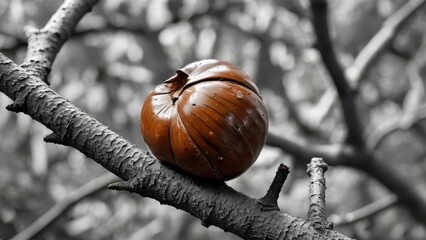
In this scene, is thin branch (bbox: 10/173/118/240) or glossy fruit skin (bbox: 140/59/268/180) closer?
glossy fruit skin (bbox: 140/59/268/180)

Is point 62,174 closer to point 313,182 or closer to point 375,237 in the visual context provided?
point 375,237

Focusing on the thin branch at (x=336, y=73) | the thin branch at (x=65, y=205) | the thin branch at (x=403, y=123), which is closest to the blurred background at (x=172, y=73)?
the thin branch at (x=403, y=123)

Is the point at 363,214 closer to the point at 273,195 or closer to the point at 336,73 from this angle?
the point at 336,73

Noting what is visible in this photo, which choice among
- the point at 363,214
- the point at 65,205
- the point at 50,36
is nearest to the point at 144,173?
the point at 50,36

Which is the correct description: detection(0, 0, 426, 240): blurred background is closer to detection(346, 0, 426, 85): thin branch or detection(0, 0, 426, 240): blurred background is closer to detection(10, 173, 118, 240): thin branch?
detection(346, 0, 426, 85): thin branch

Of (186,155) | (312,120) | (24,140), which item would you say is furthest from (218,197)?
(24,140)

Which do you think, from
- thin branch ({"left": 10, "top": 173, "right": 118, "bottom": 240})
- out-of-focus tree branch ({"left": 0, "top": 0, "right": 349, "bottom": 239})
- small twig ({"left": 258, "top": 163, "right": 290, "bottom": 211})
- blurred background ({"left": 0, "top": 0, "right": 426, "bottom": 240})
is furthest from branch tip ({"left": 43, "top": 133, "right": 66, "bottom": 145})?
blurred background ({"left": 0, "top": 0, "right": 426, "bottom": 240})

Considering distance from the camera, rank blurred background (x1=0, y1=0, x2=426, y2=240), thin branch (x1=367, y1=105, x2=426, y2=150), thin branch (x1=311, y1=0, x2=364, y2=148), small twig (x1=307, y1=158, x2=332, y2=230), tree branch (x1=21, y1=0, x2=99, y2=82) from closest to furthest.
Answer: small twig (x1=307, y1=158, x2=332, y2=230), tree branch (x1=21, y1=0, x2=99, y2=82), thin branch (x1=311, y1=0, x2=364, y2=148), thin branch (x1=367, y1=105, x2=426, y2=150), blurred background (x1=0, y1=0, x2=426, y2=240)
